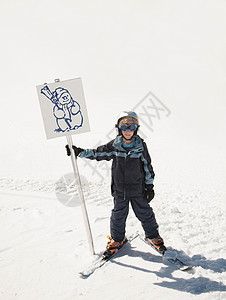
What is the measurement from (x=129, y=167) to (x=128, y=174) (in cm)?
9

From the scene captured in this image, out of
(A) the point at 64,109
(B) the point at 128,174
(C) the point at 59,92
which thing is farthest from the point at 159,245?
(C) the point at 59,92

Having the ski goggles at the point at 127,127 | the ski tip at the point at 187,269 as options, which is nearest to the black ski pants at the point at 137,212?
the ski tip at the point at 187,269

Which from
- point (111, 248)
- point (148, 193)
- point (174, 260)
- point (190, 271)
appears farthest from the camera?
point (111, 248)

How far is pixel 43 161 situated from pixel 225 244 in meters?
9.75

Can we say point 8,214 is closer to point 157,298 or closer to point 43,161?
point 157,298

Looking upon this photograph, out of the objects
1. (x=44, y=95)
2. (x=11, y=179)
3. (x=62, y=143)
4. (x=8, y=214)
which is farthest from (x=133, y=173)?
(x=62, y=143)

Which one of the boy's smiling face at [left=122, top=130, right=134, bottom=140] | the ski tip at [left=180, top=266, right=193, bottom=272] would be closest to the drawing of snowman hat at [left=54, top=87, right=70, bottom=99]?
the boy's smiling face at [left=122, top=130, right=134, bottom=140]

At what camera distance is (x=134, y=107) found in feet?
88.2

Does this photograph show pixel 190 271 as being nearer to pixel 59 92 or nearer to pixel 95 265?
pixel 95 265

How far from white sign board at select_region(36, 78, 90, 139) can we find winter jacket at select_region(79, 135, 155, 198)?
0.41 meters

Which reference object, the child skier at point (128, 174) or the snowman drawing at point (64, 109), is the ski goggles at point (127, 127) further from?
the snowman drawing at point (64, 109)

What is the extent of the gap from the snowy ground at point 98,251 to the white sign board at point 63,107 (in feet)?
6.03

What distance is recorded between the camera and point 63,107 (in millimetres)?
2836

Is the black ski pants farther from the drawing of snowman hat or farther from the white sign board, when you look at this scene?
the drawing of snowman hat
